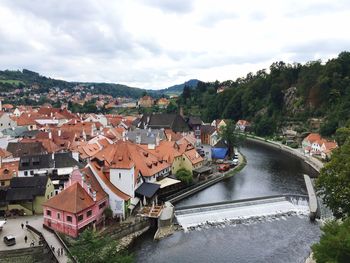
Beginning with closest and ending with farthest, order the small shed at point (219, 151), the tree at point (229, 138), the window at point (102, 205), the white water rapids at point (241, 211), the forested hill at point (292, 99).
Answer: the window at point (102, 205)
the white water rapids at point (241, 211)
the small shed at point (219, 151)
the tree at point (229, 138)
the forested hill at point (292, 99)

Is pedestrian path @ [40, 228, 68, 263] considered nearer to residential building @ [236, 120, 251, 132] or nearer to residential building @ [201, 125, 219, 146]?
residential building @ [201, 125, 219, 146]

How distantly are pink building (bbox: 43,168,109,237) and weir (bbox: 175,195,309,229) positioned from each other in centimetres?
873

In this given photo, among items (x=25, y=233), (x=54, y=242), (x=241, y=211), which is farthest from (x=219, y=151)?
(x=54, y=242)

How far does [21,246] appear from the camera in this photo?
28.4 m

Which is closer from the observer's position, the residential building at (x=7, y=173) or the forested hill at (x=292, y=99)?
the residential building at (x=7, y=173)

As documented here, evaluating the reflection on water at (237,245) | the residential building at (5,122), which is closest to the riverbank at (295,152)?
the reflection on water at (237,245)

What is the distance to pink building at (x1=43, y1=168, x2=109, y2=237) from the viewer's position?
30.6 m

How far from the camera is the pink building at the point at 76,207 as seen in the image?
30.6 m

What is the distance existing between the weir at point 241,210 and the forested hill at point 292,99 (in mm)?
41080

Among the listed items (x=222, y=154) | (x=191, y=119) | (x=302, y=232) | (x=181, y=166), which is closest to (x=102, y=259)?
(x=302, y=232)

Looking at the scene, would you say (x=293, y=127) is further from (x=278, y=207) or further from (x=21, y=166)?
(x=21, y=166)

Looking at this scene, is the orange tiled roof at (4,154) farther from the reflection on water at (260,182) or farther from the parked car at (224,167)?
the parked car at (224,167)

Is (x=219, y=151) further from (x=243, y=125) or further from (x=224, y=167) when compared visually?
(x=243, y=125)

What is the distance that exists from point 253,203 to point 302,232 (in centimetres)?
737
